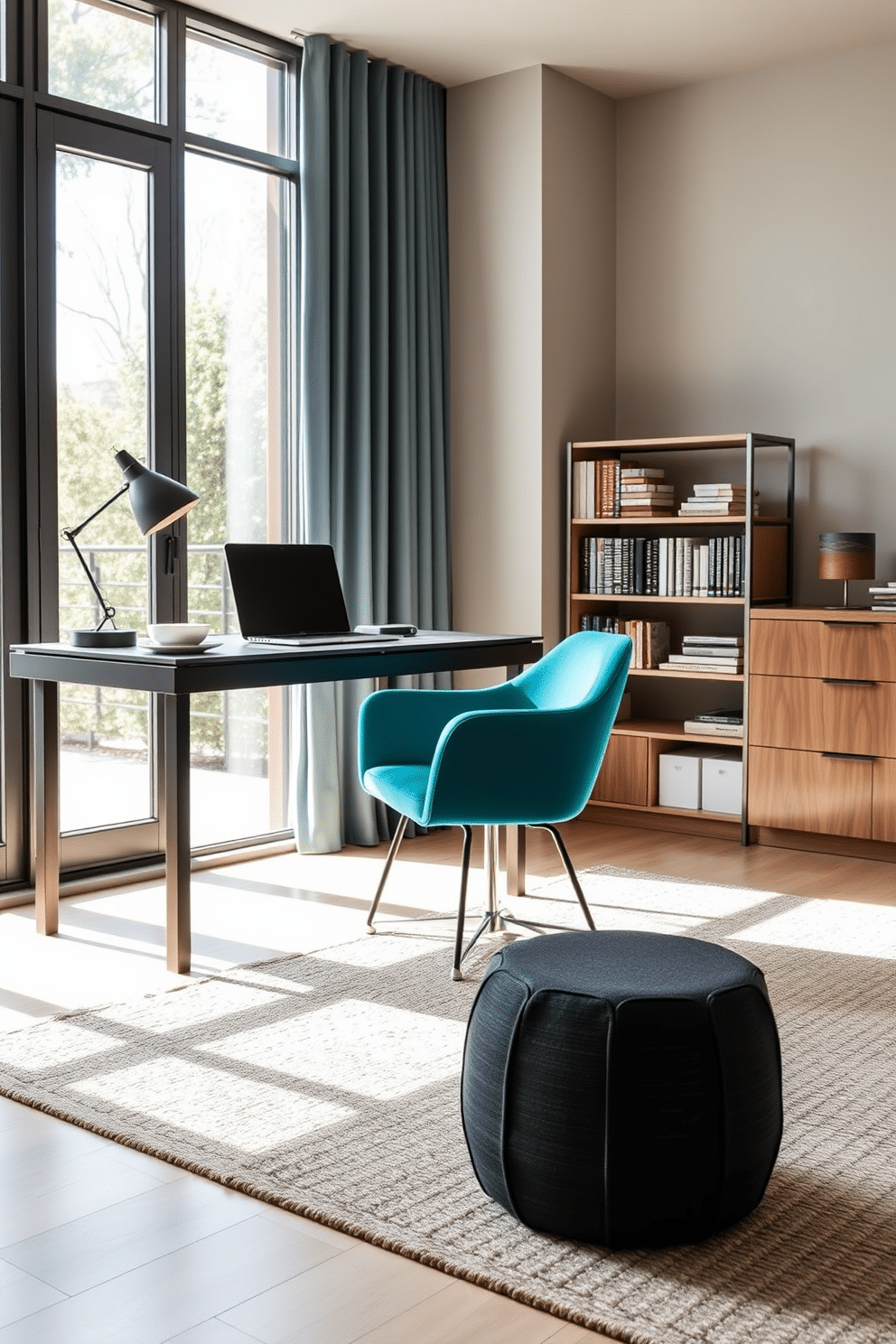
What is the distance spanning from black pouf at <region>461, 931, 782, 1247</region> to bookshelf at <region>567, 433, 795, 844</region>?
2.75 metres

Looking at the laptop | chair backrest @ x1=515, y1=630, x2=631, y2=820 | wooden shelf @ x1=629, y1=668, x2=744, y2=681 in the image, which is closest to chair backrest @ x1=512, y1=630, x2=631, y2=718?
chair backrest @ x1=515, y1=630, x2=631, y2=820

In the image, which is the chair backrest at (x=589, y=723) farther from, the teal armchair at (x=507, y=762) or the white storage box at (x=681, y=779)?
the white storage box at (x=681, y=779)

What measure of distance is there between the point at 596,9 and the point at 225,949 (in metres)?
3.07

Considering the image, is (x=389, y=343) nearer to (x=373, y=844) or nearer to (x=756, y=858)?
(x=373, y=844)

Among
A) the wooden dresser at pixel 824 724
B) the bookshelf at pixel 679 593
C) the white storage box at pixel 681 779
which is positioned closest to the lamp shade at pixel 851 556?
the wooden dresser at pixel 824 724

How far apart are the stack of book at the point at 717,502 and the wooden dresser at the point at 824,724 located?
Answer: 383 millimetres

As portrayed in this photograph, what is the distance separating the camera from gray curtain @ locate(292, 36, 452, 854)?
4.48 m

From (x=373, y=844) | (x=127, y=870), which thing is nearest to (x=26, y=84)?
(x=127, y=870)

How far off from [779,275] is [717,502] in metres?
0.90

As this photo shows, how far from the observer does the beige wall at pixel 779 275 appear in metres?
4.61

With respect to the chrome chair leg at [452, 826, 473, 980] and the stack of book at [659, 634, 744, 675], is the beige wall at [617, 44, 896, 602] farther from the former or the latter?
the chrome chair leg at [452, 826, 473, 980]

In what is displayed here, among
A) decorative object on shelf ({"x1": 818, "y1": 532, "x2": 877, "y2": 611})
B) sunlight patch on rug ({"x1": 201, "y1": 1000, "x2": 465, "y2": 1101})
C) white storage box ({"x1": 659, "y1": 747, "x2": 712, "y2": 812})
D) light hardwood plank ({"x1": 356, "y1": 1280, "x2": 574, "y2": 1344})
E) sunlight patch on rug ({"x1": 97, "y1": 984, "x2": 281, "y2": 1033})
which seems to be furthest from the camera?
white storage box ({"x1": 659, "y1": 747, "x2": 712, "y2": 812})

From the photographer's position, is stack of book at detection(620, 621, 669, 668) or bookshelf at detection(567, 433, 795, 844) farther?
stack of book at detection(620, 621, 669, 668)

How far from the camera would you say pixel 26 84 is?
147 inches
